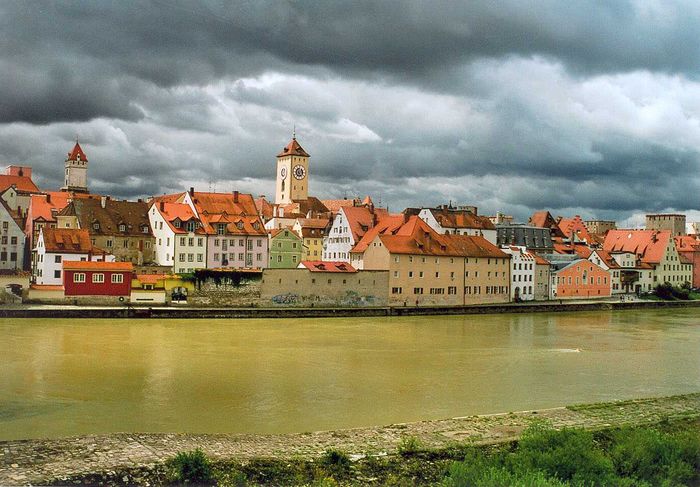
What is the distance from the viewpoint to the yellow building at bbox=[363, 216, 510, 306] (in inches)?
1608

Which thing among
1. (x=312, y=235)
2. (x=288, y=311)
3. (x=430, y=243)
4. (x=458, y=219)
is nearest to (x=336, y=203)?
(x=312, y=235)

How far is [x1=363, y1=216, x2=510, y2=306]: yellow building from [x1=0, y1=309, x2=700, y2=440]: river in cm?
814

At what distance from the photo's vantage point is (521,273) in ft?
156

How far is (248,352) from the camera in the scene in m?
22.8

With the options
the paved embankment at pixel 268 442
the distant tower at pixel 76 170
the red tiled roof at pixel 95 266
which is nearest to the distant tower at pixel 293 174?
the distant tower at pixel 76 170

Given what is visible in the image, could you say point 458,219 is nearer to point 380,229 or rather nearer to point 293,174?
point 380,229

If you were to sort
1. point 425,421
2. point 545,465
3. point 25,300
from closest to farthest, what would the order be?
point 545,465 < point 425,421 < point 25,300

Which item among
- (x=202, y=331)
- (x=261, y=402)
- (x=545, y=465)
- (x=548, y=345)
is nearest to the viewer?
(x=545, y=465)

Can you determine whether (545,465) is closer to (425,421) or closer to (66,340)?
(425,421)

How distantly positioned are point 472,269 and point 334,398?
98.0 feet

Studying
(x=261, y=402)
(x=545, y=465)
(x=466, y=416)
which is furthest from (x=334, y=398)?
(x=545, y=465)

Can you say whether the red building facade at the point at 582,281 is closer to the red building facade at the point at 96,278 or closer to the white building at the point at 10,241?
the red building facade at the point at 96,278

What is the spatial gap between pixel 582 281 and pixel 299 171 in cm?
4354

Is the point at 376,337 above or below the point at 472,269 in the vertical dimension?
below
